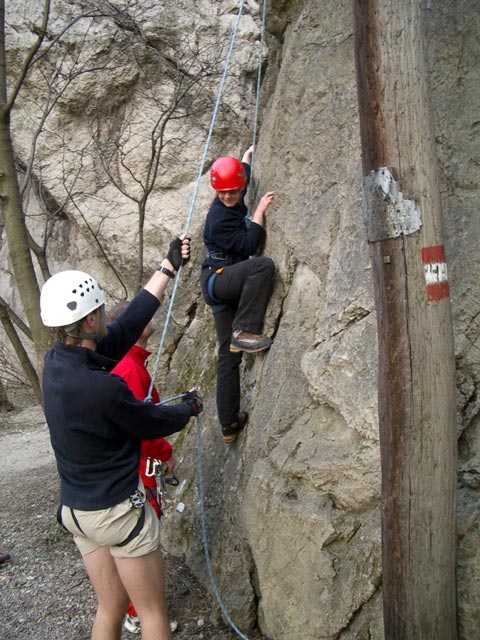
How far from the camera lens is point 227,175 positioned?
457 centimetres

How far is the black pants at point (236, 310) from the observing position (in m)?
4.45

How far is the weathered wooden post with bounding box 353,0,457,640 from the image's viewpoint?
2791 mm

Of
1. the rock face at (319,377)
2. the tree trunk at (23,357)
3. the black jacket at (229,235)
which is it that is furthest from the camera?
the tree trunk at (23,357)

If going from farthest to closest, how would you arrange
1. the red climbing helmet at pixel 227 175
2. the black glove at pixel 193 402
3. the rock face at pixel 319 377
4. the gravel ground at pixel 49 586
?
the red climbing helmet at pixel 227 175, the gravel ground at pixel 49 586, the black glove at pixel 193 402, the rock face at pixel 319 377

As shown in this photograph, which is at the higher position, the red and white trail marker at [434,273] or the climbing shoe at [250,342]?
the red and white trail marker at [434,273]

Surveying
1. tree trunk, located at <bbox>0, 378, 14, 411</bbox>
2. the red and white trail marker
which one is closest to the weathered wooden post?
the red and white trail marker

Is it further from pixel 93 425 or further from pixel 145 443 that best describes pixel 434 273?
pixel 145 443

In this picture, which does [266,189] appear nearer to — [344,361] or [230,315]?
[230,315]

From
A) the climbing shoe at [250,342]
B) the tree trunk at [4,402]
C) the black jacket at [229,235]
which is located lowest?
the tree trunk at [4,402]

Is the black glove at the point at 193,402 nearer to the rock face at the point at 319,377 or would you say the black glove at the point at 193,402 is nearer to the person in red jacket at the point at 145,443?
the person in red jacket at the point at 145,443

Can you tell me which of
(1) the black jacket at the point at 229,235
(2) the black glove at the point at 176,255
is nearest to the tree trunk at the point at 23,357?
(1) the black jacket at the point at 229,235

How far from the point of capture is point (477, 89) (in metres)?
3.49

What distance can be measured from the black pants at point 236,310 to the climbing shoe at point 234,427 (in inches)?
1.6

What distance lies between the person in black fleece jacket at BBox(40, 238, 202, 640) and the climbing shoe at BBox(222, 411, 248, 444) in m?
1.40
